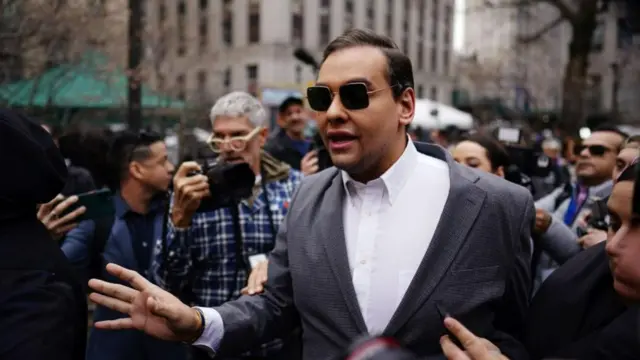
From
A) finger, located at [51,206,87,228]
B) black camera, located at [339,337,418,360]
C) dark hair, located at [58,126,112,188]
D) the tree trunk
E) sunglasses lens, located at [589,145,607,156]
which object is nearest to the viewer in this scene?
black camera, located at [339,337,418,360]

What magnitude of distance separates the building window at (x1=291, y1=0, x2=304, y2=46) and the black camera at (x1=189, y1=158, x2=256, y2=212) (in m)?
41.9

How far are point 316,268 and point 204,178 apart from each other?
96 centimetres

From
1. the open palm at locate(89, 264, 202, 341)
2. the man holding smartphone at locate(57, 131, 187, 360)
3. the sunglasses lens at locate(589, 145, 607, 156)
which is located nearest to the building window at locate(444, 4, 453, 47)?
the sunglasses lens at locate(589, 145, 607, 156)

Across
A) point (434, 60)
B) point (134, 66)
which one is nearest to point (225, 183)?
point (134, 66)

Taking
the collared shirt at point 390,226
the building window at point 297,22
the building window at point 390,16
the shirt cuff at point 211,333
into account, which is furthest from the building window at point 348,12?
the shirt cuff at point 211,333

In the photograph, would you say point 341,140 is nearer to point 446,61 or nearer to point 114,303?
point 114,303

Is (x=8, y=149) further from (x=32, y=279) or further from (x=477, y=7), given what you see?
(x=477, y=7)

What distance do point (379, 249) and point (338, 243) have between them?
0.49 ft

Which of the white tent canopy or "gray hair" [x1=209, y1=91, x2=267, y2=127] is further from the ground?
"gray hair" [x1=209, y1=91, x2=267, y2=127]

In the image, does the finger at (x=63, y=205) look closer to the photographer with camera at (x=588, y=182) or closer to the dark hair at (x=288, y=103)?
the photographer with camera at (x=588, y=182)

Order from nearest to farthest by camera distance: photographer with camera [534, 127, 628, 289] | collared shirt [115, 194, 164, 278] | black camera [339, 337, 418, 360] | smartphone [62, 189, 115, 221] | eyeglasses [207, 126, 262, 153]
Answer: black camera [339, 337, 418, 360] → smartphone [62, 189, 115, 221] → eyeglasses [207, 126, 262, 153] → collared shirt [115, 194, 164, 278] → photographer with camera [534, 127, 628, 289]

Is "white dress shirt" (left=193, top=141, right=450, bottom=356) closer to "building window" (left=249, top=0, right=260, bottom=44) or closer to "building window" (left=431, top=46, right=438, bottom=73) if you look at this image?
"building window" (left=249, top=0, right=260, bottom=44)

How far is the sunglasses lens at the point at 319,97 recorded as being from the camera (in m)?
Answer: 2.36

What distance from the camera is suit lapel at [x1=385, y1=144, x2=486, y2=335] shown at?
7.13 ft
